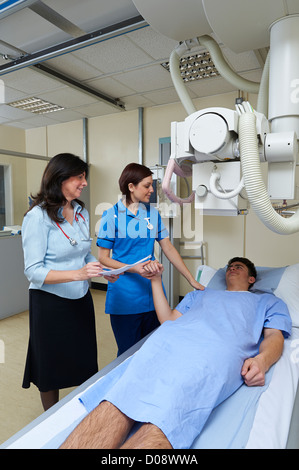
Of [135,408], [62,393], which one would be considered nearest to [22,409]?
[62,393]

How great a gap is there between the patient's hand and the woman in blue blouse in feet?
2.25

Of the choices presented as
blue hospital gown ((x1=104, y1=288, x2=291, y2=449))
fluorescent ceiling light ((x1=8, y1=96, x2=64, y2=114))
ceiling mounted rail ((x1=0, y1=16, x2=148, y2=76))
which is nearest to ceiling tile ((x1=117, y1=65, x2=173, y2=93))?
ceiling mounted rail ((x1=0, y1=16, x2=148, y2=76))

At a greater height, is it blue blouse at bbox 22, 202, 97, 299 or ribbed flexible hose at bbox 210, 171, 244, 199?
ribbed flexible hose at bbox 210, 171, 244, 199

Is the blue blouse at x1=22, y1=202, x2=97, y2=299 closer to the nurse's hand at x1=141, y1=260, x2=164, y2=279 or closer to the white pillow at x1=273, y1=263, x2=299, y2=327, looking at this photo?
the nurse's hand at x1=141, y1=260, x2=164, y2=279

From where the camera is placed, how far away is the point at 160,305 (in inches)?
61.1

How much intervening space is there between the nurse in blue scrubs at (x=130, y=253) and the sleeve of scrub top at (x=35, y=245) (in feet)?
1.24

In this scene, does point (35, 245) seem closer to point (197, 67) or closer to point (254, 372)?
point (254, 372)

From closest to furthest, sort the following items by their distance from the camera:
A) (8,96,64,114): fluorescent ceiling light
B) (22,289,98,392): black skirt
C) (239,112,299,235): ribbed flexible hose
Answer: (239,112,299,235): ribbed flexible hose, (22,289,98,392): black skirt, (8,96,64,114): fluorescent ceiling light

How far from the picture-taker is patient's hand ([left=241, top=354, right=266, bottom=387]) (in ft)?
3.80

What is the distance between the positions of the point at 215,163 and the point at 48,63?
2.47m

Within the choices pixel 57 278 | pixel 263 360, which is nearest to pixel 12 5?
pixel 57 278

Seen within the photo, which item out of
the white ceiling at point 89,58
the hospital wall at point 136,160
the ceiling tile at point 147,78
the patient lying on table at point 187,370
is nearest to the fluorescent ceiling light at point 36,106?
the white ceiling at point 89,58

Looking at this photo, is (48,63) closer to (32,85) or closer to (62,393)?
(32,85)

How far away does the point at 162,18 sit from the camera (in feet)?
3.18
